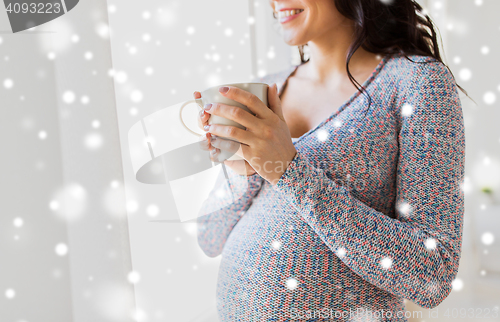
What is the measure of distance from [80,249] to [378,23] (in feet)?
2.51

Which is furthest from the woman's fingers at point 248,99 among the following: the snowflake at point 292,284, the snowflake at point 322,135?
the snowflake at point 292,284

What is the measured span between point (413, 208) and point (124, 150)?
58 centimetres

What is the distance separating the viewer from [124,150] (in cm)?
73

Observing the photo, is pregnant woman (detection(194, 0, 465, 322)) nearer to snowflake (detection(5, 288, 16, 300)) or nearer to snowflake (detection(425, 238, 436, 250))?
snowflake (detection(425, 238, 436, 250))

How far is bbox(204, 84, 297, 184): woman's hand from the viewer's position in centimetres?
47

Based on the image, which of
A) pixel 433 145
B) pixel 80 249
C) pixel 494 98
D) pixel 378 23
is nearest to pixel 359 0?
pixel 378 23

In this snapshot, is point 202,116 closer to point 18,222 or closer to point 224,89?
point 224,89

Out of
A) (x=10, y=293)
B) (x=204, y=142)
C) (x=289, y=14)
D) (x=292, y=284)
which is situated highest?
(x=289, y=14)

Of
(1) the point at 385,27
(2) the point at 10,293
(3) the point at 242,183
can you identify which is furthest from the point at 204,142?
(1) the point at 385,27

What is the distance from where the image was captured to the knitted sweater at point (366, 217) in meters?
0.54

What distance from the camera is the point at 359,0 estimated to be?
2.43 feet

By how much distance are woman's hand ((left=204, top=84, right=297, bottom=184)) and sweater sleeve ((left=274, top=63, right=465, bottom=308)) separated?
0.02 meters

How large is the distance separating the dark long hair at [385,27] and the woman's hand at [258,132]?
0.30m

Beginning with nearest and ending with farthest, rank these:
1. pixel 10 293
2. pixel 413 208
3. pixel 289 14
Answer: pixel 10 293 < pixel 413 208 < pixel 289 14
